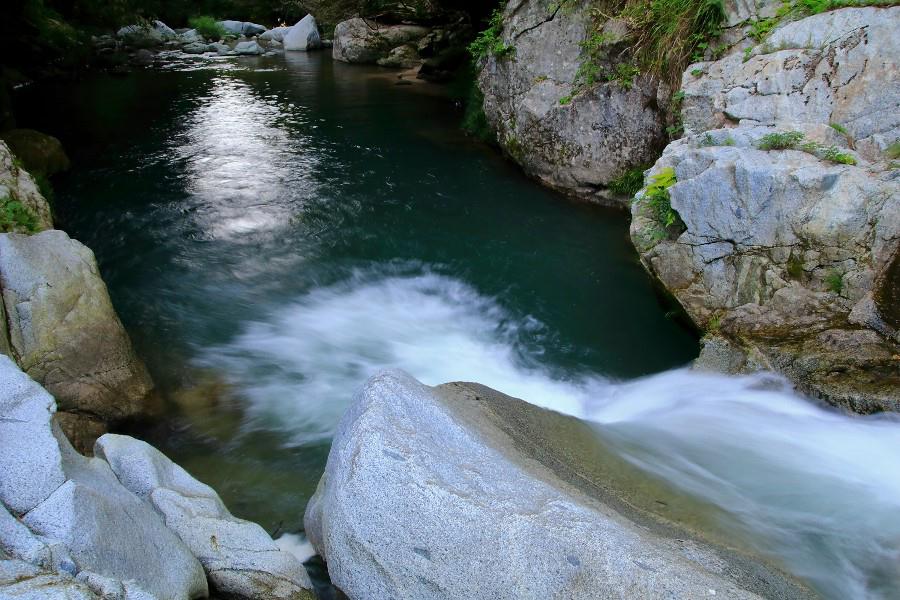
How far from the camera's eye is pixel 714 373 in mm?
5926

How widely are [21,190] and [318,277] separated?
11.0 ft

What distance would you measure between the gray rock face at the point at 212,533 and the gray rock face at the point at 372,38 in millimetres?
22792

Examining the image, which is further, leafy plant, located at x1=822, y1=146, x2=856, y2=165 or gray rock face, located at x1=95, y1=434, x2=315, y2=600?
leafy plant, located at x1=822, y1=146, x2=856, y2=165

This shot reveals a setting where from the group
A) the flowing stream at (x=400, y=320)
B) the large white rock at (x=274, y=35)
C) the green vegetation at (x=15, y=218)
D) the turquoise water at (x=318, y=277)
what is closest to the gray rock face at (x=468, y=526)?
the flowing stream at (x=400, y=320)

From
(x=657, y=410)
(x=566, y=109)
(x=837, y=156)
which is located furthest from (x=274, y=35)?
(x=657, y=410)

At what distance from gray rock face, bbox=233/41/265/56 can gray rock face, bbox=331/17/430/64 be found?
14.5 ft

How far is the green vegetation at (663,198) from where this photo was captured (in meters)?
6.23

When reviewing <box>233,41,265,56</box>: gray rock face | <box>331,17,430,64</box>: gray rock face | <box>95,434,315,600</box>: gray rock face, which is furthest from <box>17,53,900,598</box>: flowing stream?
<box>233,41,265,56</box>: gray rock face

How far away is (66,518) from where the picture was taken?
2.80 metres

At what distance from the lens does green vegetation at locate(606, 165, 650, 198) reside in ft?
31.5

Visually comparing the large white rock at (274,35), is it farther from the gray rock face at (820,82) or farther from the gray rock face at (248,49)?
the gray rock face at (820,82)

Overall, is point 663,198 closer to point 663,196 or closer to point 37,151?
point 663,196

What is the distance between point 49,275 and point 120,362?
0.92m

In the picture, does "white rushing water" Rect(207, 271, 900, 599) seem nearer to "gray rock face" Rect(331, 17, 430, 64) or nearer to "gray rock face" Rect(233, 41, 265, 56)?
"gray rock face" Rect(331, 17, 430, 64)
